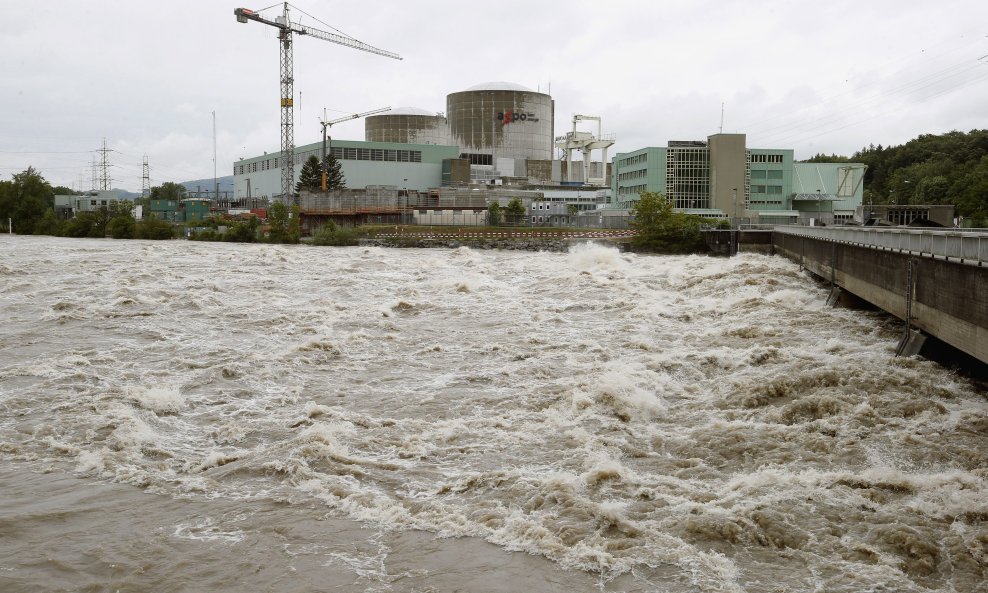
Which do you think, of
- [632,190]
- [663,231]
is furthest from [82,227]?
[632,190]

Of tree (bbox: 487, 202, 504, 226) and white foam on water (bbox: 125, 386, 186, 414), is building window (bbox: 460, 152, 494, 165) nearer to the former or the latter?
tree (bbox: 487, 202, 504, 226)

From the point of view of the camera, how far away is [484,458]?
48.3ft

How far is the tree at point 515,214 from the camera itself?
119750 millimetres

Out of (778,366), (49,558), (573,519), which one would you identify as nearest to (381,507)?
(573,519)

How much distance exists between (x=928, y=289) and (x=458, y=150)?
125855 mm

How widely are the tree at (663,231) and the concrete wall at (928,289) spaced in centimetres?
4734

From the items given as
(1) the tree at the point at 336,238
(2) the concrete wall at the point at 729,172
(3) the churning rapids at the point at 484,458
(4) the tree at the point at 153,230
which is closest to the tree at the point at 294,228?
(1) the tree at the point at 336,238

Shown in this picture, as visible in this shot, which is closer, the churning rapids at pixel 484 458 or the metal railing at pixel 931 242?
the churning rapids at pixel 484 458

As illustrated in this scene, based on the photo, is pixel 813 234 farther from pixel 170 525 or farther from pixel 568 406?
pixel 170 525

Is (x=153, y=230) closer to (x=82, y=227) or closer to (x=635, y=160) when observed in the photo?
(x=82, y=227)

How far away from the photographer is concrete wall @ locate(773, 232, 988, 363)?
743 inches

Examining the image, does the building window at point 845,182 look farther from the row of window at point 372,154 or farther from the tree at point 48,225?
the tree at point 48,225

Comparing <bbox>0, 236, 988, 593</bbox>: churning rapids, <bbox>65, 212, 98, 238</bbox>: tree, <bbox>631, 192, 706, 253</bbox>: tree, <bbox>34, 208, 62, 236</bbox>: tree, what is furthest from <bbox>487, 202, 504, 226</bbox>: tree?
<bbox>0, 236, 988, 593</bbox>: churning rapids

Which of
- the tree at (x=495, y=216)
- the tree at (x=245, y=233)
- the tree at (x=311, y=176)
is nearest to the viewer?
the tree at (x=245, y=233)
